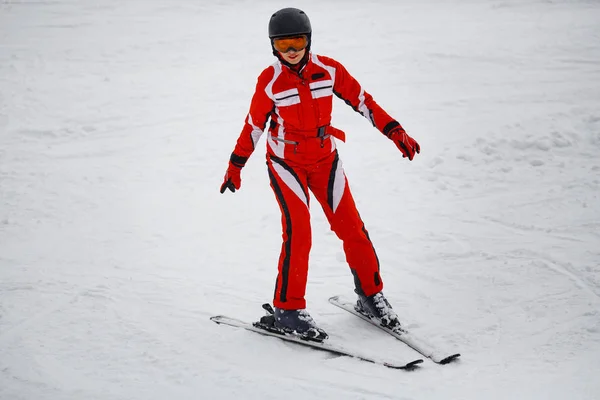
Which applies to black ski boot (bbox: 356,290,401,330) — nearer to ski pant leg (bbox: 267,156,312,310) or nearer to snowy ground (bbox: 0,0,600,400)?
snowy ground (bbox: 0,0,600,400)

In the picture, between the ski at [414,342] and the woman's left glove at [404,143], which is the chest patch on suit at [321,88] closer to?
the woman's left glove at [404,143]

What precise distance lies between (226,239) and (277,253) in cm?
65

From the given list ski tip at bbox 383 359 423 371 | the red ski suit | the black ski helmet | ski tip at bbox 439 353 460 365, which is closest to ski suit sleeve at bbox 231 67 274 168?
the red ski suit

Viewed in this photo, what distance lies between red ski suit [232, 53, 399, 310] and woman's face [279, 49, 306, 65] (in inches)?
2.7

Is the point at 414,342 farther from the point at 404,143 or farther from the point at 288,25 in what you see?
the point at 288,25

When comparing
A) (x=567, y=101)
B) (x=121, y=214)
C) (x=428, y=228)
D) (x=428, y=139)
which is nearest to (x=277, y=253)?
(x=428, y=228)

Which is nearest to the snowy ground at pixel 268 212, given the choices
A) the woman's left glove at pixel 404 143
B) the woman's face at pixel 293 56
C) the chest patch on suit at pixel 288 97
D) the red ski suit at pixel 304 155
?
the red ski suit at pixel 304 155

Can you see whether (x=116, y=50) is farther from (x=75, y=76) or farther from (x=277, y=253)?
(x=277, y=253)

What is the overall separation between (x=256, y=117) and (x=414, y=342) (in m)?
1.81

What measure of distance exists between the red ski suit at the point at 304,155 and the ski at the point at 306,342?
0.69 feet

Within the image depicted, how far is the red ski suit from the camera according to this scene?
3.94 m

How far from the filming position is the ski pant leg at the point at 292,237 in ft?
13.2

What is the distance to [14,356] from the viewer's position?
12.8 feet

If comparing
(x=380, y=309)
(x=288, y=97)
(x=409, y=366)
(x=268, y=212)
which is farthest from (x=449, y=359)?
(x=268, y=212)
